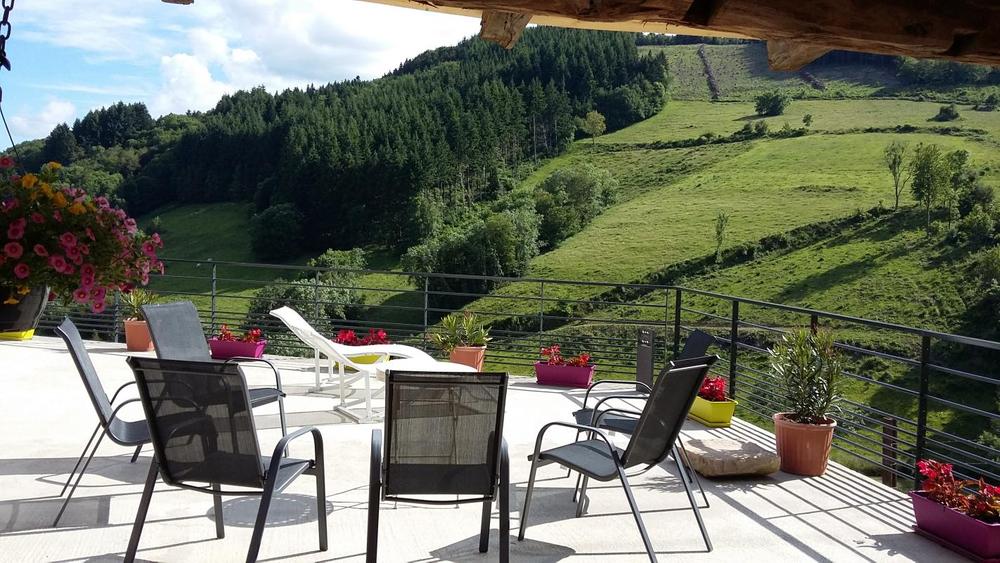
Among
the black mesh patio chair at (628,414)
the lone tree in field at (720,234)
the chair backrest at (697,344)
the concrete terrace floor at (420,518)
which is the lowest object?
the concrete terrace floor at (420,518)

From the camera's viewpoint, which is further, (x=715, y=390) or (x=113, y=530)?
(x=715, y=390)

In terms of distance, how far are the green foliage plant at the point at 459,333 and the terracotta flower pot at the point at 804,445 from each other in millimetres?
3190

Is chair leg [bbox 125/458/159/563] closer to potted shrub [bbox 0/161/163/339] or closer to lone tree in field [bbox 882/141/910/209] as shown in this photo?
potted shrub [bbox 0/161/163/339]

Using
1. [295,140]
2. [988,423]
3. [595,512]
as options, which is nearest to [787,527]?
[595,512]

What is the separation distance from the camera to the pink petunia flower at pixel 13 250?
243cm

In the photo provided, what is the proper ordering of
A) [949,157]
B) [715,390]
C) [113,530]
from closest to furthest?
[113,530] < [715,390] < [949,157]

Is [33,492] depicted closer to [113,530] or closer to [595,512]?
[113,530]

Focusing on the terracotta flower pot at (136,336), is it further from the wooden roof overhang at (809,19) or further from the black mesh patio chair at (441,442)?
the wooden roof overhang at (809,19)

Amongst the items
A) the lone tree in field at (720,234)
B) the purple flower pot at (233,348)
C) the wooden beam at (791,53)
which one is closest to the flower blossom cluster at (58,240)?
the wooden beam at (791,53)

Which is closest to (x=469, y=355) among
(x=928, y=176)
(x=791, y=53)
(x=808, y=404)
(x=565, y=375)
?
(x=565, y=375)

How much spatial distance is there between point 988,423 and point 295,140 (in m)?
36.1

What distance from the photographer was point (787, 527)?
3576 millimetres

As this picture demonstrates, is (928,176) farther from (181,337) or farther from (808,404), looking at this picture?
(181,337)

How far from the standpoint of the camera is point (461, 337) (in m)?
7.25
